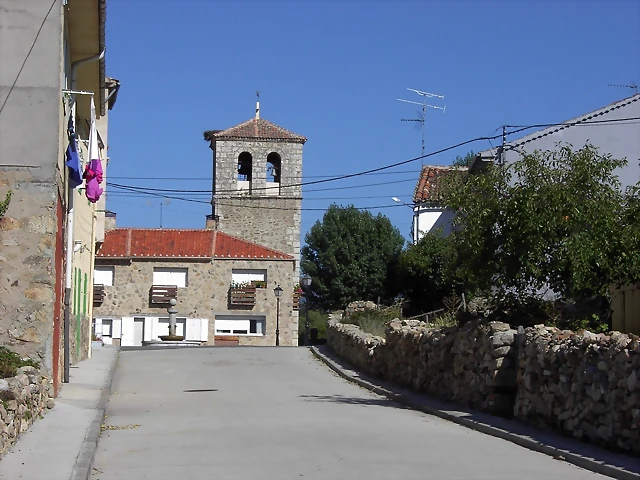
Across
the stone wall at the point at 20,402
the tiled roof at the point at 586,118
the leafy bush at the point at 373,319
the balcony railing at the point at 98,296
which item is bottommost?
the stone wall at the point at 20,402

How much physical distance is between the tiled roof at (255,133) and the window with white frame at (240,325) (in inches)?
457

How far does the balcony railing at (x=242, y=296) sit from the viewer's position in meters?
50.0

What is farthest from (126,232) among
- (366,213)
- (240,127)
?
(366,213)

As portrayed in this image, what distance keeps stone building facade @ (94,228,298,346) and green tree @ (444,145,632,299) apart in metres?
34.8

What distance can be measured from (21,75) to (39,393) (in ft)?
16.1

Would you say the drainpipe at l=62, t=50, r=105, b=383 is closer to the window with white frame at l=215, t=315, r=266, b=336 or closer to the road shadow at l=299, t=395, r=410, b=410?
the road shadow at l=299, t=395, r=410, b=410

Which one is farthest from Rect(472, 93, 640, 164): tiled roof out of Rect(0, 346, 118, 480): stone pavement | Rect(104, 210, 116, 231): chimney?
Rect(104, 210, 116, 231): chimney

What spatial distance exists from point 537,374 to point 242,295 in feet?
123

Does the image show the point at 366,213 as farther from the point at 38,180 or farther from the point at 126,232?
the point at 38,180

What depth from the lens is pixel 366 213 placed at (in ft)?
179

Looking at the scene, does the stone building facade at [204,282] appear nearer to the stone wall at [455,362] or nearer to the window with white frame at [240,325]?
the window with white frame at [240,325]

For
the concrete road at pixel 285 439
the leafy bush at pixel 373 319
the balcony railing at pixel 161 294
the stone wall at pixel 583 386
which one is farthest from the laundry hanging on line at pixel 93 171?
the balcony railing at pixel 161 294

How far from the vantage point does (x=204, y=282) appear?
50.6 m

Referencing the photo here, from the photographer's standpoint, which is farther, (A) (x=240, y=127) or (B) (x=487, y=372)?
(A) (x=240, y=127)
